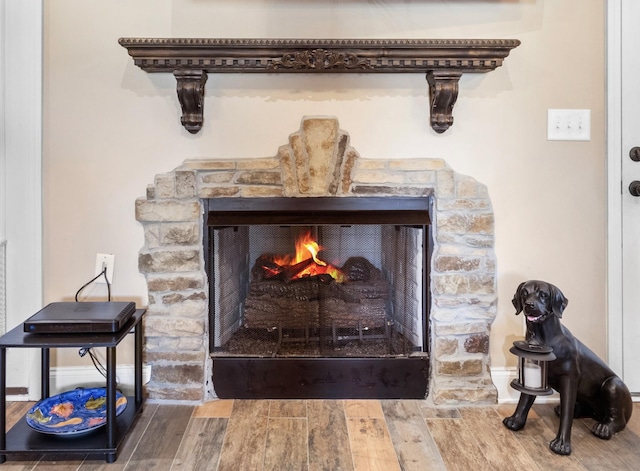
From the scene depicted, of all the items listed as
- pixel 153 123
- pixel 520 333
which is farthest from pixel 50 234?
pixel 520 333

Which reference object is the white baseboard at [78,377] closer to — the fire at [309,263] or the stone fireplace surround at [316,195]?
the stone fireplace surround at [316,195]

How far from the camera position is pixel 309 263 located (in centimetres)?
211

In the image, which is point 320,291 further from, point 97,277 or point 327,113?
point 97,277

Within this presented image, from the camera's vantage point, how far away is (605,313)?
2.09m

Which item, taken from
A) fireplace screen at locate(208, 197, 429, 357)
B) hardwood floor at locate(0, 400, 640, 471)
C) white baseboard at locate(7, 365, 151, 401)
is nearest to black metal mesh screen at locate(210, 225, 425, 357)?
fireplace screen at locate(208, 197, 429, 357)

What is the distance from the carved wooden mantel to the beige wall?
0.29 ft

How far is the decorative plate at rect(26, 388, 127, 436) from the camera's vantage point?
1682mm

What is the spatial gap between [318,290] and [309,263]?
13 centimetres

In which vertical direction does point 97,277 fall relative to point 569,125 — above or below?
below

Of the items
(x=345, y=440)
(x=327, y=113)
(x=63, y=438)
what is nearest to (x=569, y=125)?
(x=327, y=113)

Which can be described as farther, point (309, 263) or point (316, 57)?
point (309, 263)

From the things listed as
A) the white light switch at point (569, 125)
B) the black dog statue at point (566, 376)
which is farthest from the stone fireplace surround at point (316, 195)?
the white light switch at point (569, 125)

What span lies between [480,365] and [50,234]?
6.40 feet

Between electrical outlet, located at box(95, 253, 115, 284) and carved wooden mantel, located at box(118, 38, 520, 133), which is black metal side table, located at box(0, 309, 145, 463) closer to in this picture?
electrical outlet, located at box(95, 253, 115, 284)
